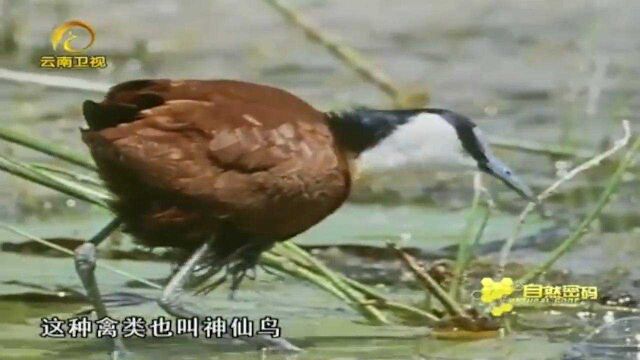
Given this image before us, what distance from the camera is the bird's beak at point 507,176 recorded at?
2.00 meters

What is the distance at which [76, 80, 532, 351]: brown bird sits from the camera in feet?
6.20

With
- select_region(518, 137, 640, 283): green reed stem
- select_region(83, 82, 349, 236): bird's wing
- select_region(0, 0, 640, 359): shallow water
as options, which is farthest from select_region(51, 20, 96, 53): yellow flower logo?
select_region(518, 137, 640, 283): green reed stem

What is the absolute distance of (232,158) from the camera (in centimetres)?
190

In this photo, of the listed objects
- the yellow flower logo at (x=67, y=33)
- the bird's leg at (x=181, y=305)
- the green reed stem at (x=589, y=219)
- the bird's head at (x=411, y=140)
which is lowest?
the bird's leg at (x=181, y=305)

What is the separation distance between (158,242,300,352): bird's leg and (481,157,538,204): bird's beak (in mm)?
414

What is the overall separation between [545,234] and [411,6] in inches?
16.5

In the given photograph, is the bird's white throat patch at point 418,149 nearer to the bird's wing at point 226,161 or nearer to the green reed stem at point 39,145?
the bird's wing at point 226,161

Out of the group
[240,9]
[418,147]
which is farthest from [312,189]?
[240,9]

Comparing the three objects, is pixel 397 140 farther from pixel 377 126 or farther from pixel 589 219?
pixel 589 219

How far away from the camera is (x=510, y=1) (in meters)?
1.99

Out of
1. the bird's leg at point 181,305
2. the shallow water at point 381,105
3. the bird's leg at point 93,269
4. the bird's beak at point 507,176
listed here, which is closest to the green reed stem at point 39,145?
the shallow water at point 381,105

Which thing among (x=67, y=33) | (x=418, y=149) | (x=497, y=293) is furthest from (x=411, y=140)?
(x=67, y=33)

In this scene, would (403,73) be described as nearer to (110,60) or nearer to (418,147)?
(418,147)

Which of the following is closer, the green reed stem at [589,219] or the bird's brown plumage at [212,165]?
the bird's brown plumage at [212,165]
